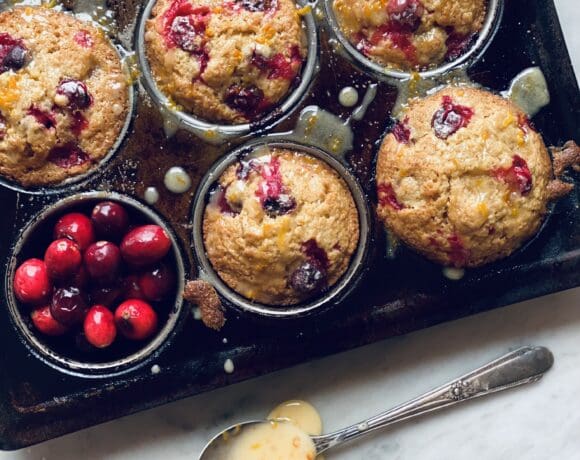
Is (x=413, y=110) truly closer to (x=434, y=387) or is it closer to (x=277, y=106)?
(x=277, y=106)

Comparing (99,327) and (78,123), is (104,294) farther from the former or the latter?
(78,123)

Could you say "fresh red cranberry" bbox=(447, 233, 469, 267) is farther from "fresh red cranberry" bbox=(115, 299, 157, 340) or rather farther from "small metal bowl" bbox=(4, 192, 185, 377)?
"fresh red cranberry" bbox=(115, 299, 157, 340)

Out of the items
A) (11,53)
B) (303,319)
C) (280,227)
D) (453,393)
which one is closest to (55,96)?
(11,53)

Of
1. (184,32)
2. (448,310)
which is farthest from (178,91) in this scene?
(448,310)

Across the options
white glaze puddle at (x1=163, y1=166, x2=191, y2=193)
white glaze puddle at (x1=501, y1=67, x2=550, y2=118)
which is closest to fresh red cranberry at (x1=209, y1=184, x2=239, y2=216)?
white glaze puddle at (x1=163, y1=166, x2=191, y2=193)

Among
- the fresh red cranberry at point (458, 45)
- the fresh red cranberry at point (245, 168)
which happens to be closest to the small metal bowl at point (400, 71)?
the fresh red cranberry at point (458, 45)

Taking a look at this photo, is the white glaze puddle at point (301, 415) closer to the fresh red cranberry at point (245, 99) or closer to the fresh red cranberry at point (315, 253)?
the fresh red cranberry at point (315, 253)

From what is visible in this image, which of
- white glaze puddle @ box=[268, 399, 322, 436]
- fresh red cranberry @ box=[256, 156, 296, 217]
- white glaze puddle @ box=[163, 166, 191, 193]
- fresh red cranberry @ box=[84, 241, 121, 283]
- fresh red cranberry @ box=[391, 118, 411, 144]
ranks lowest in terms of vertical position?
white glaze puddle @ box=[268, 399, 322, 436]
